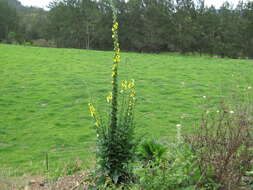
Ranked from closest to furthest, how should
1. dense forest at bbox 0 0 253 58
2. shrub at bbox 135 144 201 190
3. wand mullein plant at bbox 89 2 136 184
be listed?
shrub at bbox 135 144 201 190 < wand mullein plant at bbox 89 2 136 184 < dense forest at bbox 0 0 253 58

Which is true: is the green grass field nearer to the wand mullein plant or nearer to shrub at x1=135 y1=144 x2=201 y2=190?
the wand mullein plant

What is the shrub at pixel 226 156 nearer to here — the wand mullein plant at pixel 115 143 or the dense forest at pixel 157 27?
the wand mullein plant at pixel 115 143

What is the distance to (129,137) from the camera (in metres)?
4.23

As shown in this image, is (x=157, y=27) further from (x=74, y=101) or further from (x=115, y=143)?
(x=115, y=143)

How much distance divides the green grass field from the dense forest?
13.9 meters

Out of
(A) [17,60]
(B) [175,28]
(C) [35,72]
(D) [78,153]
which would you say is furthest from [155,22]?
(D) [78,153]

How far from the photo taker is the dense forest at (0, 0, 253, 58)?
3306 centimetres

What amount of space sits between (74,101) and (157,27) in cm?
2521

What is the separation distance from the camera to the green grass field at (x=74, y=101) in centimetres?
730

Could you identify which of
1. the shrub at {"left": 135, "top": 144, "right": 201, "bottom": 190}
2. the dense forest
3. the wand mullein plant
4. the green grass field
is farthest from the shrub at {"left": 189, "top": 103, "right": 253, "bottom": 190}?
the dense forest

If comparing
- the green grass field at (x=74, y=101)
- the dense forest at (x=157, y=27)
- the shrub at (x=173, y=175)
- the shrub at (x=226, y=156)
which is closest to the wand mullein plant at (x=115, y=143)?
the green grass field at (x=74, y=101)

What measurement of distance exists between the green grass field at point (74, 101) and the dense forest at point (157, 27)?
13875 millimetres

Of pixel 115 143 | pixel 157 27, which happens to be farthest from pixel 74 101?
pixel 157 27

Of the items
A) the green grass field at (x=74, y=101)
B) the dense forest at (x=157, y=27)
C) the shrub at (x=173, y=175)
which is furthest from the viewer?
the dense forest at (x=157, y=27)
